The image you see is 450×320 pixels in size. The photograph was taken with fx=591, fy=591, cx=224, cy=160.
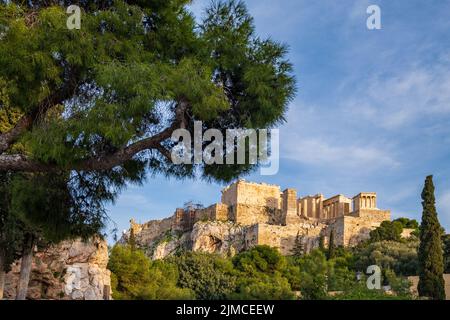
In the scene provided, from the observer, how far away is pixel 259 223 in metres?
53.8

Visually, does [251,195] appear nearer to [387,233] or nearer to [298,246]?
[298,246]

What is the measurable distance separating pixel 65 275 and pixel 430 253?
43.4ft

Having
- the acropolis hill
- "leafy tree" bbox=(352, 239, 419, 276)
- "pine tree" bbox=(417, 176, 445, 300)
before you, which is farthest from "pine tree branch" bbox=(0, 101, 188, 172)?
the acropolis hill

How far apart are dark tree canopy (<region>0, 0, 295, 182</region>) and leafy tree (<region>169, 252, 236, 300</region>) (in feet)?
60.9

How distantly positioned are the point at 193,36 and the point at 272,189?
186 feet

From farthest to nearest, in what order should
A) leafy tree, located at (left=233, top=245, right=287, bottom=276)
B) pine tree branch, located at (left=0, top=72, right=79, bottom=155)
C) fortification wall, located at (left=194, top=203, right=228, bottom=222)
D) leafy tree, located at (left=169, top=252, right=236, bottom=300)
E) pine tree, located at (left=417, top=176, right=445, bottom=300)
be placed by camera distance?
fortification wall, located at (left=194, top=203, right=228, bottom=222), leafy tree, located at (left=233, top=245, right=287, bottom=276), leafy tree, located at (left=169, top=252, right=236, bottom=300), pine tree, located at (left=417, top=176, right=445, bottom=300), pine tree branch, located at (left=0, top=72, right=79, bottom=155)

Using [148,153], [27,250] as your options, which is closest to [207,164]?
[148,153]

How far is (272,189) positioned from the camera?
6412cm

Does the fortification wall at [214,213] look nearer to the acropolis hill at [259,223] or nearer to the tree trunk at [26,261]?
the acropolis hill at [259,223]

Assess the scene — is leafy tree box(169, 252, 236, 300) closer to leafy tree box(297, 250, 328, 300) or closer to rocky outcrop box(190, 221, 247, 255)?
leafy tree box(297, 250, 328, 300)

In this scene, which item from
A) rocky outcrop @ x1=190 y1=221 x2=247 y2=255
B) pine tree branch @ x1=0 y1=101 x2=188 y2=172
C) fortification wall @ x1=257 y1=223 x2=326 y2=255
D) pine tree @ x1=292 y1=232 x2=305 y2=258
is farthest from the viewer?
rocky outcrop @ x1=190 y1=221 x2=247 y2=255

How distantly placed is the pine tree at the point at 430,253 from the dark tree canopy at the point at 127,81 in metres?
16.0

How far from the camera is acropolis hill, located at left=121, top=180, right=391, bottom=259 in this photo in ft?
174

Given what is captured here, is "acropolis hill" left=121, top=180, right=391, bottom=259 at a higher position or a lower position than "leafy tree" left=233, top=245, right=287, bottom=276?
higher
